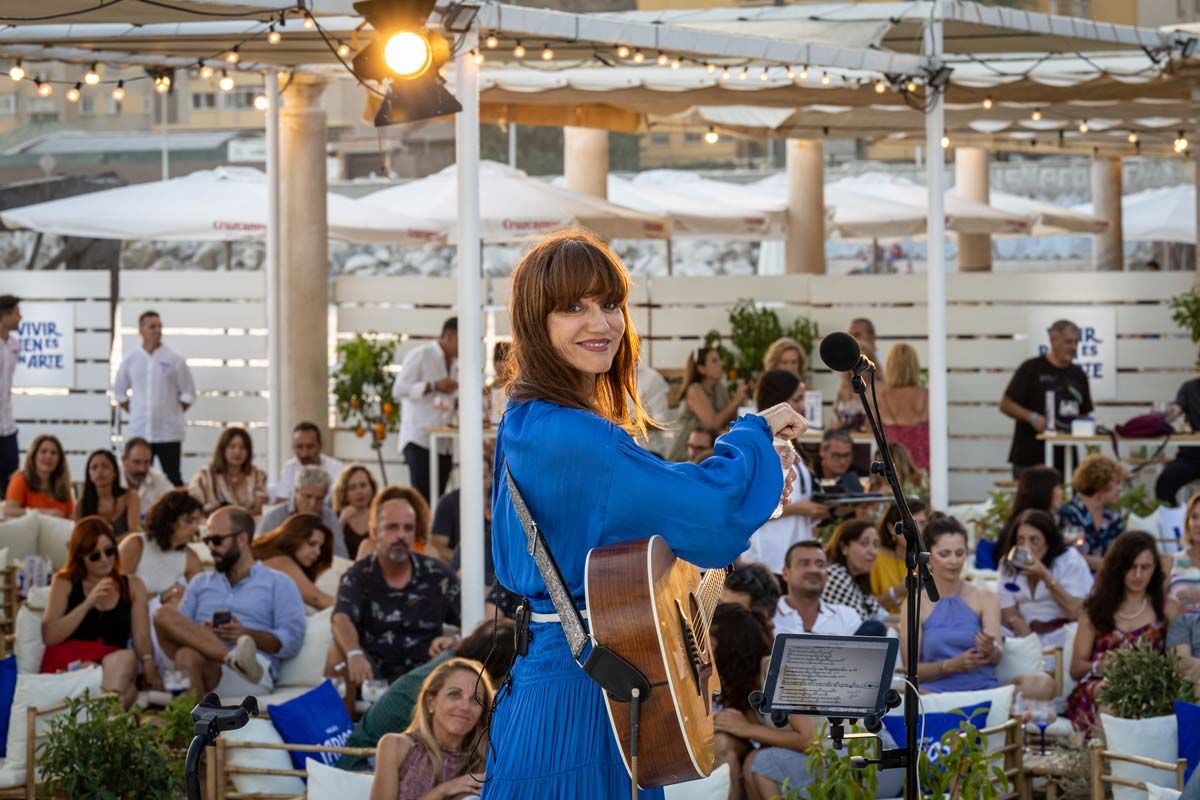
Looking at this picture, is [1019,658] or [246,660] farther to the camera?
[246,660]

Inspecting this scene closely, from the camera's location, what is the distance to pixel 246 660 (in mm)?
7793

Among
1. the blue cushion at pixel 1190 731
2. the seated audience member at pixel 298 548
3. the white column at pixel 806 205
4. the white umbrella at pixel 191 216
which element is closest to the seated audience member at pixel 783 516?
the seated audience member at pixel 298 548

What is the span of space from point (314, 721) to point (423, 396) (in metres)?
7.23

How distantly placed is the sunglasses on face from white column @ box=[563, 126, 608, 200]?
11083 millimetres

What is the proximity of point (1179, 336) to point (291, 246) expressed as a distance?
6584 mm

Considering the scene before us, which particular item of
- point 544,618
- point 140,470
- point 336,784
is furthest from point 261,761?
point 140,470

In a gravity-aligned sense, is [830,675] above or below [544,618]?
below

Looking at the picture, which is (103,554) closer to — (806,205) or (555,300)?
(555,300)

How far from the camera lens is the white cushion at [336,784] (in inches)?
228

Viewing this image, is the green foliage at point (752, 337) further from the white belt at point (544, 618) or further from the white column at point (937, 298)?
the white belt at point (544, 618)

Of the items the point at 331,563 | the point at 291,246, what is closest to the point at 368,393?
the point at 291,246

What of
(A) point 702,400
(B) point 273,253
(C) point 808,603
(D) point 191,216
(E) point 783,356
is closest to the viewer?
(C) point 808,603

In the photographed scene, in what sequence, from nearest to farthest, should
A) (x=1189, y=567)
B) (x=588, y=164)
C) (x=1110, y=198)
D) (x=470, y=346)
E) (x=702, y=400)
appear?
(x=470, y=346) → (x=1189, y=567) → (x=702, y=400) → (x=588, y=164) → (x=1110, y=198)

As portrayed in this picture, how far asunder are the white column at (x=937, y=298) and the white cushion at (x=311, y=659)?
3.41 m
